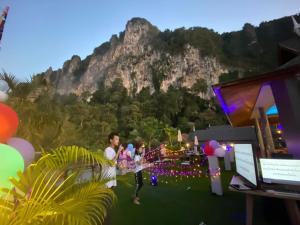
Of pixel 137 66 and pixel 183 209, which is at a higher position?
pixel 137 66

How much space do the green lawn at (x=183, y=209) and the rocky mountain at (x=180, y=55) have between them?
5765cm

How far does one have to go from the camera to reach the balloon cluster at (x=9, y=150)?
69.3 inches

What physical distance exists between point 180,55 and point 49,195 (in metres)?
76.6

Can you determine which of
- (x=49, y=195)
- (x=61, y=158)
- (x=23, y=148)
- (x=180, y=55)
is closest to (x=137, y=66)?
(x=180, y=55)

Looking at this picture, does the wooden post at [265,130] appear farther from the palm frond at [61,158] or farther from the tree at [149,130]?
the tree at [149,130]

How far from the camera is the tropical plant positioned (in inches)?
67.4

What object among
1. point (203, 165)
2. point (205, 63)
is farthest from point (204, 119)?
point (203, 165)

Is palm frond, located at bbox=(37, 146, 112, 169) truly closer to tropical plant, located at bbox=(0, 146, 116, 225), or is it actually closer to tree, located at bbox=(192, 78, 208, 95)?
tropical plant, located at bbox=(0, 146, 116, 225)

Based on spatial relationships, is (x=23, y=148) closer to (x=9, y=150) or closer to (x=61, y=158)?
(x=61, y=158)

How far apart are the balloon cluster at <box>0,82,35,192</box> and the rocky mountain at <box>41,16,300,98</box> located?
203ft

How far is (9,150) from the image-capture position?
1.82 m

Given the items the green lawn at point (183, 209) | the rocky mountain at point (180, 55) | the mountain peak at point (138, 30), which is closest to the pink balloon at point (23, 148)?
the green lawn at point (183, 209)

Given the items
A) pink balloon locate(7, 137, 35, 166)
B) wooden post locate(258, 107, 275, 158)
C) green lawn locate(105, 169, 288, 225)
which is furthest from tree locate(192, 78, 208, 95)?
pink balloon locate(7, 137, 35, 166)

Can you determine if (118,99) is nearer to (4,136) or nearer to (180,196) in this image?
(180,196)
